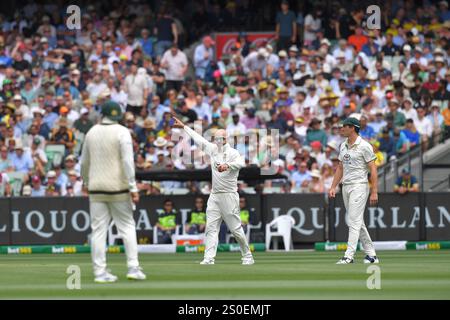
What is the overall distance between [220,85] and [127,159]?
19.2m

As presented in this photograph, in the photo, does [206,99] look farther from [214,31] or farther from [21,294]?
[21,294]

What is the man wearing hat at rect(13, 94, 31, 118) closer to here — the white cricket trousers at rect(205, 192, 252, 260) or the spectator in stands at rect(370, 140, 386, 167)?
the spectator in stands at rect(370, 140, 386, 167)

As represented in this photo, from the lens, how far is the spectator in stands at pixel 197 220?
27.3 meters

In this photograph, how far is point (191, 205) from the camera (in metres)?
27.7

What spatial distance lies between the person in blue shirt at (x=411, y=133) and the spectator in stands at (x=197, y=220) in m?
5.56

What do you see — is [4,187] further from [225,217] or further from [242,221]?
[225,217]

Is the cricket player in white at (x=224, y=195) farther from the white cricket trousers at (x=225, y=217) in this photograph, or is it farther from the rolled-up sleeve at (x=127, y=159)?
the rolled-up sleeve at (x=127, y=159)

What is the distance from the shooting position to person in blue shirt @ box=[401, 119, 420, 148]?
2986 cm

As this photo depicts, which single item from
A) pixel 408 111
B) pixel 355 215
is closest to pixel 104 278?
pixel 355 215

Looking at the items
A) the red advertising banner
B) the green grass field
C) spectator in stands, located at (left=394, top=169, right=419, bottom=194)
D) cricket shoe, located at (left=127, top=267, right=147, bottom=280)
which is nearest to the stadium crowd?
the red advertising banner

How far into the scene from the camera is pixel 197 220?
2739 centimetres

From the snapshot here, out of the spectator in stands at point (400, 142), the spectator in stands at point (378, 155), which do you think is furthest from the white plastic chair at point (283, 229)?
the spectator in stands at point (400, 142)

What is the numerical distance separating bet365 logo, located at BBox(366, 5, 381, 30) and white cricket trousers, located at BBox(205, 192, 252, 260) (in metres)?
15.2
